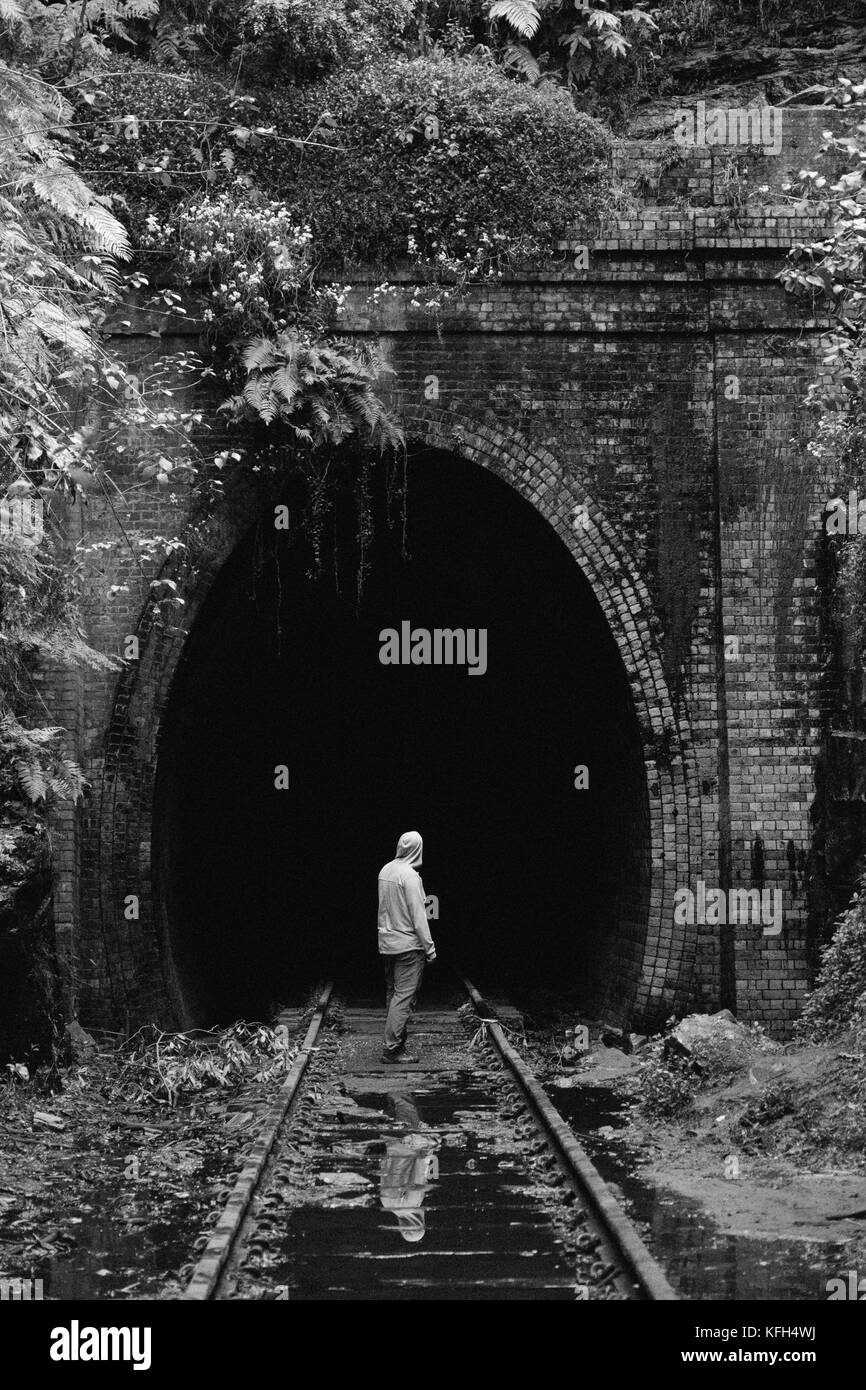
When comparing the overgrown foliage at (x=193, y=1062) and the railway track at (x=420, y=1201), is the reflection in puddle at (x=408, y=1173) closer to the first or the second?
the railway track at (x=420, y=1201)

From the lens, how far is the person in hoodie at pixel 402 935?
10734 mm

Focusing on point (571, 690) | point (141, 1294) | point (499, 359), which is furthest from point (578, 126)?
point (141, 1294)

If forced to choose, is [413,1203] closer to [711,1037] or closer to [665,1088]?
[665,1088]

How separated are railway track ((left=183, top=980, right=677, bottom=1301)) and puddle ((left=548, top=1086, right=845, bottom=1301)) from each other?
0.70ft

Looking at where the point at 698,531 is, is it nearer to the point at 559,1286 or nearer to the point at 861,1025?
the point at 861,1025

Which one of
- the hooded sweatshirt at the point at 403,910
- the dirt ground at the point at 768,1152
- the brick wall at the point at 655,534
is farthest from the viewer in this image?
the brick wall at the point at 655,534

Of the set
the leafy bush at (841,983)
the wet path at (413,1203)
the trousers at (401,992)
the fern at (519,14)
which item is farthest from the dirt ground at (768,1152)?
the fern at (519,14)

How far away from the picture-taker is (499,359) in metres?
11.7

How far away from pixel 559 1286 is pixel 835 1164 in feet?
7.70

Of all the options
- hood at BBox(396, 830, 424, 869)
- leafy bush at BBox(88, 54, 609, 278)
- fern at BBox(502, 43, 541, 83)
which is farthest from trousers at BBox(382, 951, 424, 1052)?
fern at BBox(502, 43, 541, 83)

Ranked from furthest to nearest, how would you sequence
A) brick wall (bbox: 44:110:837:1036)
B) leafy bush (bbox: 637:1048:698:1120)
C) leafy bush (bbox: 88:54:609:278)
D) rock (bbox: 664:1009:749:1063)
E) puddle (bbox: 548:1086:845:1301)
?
leafy bush (bbox: 88:54:609:278)
brick wall (bbox: 44:110:837:1036)
rock (bbox: 664:1009:749:1063)
leafy bush (bbox: 637:1048:698:1120)
puddle (bbox: 548:1086:845:1301)

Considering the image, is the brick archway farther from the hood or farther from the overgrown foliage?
the hood

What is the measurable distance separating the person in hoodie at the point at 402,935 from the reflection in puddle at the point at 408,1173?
174 centimetres

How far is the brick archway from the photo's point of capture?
1132 centimetres
